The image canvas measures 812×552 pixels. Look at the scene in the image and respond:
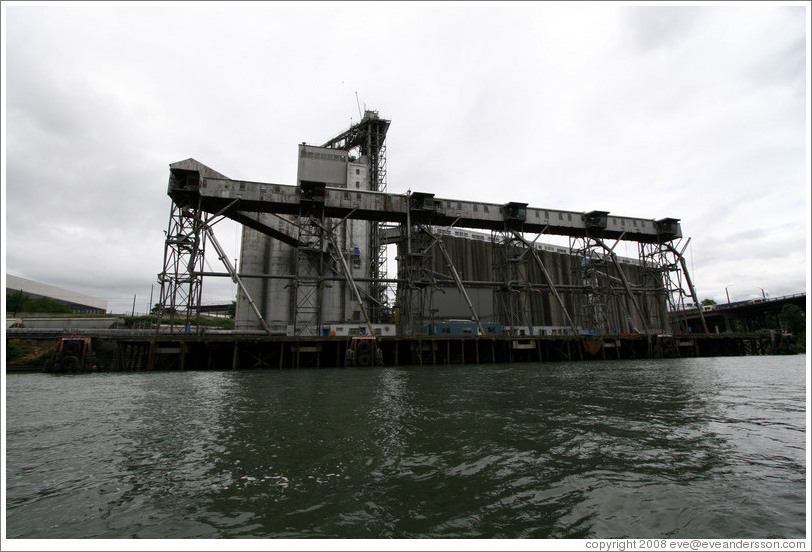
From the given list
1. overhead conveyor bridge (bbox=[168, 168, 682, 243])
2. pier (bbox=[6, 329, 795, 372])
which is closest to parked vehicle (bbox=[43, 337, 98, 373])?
pier (bbox=[6, 329, 795, 372])

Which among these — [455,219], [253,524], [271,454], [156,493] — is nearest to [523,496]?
[253,524]

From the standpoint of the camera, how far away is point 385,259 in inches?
2170

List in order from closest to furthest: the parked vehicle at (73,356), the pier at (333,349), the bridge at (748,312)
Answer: the parked vehicle at (73,356), the pier at (333,349), the bridge at (748,312)

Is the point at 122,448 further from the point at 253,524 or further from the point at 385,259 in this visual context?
the point at 385,259

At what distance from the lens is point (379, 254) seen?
5450 centimetres

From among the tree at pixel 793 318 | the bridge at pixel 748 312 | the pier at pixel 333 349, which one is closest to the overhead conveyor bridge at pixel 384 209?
the pier at pixel 333 349

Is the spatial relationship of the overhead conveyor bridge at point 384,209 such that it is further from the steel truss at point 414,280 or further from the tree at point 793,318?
the tree at point 793,318

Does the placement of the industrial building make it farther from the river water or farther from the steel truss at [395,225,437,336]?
the river water

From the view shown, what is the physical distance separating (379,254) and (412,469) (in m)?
48.9

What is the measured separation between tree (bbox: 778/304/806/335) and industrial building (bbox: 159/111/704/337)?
930 inches

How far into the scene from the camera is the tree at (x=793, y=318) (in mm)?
65500

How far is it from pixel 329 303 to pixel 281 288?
604cm

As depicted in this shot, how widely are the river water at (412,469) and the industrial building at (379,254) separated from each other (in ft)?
71.5

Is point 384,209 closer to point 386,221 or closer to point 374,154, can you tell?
point 386,221
